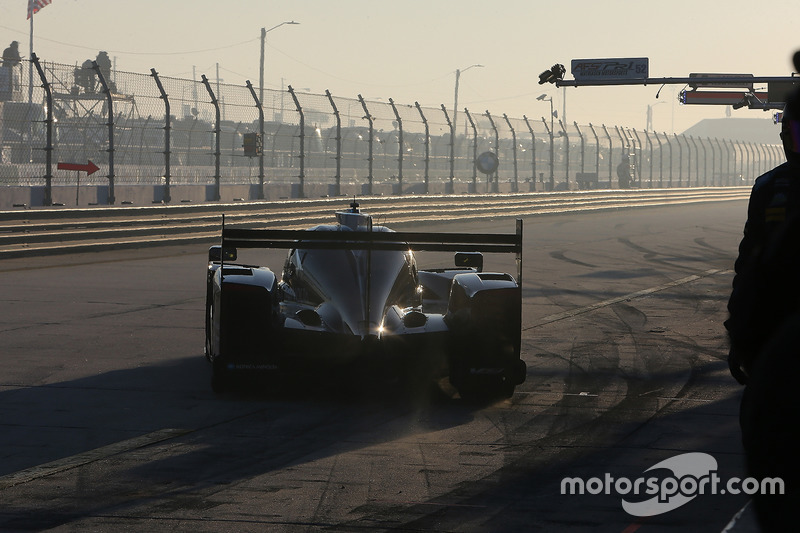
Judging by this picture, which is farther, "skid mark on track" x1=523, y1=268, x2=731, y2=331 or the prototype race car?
"skid mark on track" x1=523, y1=268, x2=731, y2=331

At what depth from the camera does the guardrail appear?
20.8 metres

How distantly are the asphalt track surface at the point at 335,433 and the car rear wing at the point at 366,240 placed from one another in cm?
107

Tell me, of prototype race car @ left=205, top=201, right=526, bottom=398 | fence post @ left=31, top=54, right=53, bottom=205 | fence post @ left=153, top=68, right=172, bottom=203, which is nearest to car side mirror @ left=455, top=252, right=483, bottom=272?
prototype race car @ left=205, top=201, right=526, bottom=398

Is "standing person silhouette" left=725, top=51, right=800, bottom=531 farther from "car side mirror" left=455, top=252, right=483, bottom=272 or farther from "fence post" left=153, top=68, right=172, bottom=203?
"fence post" left=153, top=68, right=172, bottom=203

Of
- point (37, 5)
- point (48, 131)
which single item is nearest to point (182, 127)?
point (48, 131)

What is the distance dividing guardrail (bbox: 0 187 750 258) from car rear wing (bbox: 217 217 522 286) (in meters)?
3.20

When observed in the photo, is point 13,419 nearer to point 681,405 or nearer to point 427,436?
point 427,436

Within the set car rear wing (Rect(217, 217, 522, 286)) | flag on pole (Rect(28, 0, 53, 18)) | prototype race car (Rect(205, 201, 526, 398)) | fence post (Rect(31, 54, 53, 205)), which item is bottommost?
prototype race car (Rect(205, 201, 526, 398))

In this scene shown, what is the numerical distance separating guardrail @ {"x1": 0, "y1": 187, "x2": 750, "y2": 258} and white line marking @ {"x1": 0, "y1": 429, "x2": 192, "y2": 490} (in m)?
5.18

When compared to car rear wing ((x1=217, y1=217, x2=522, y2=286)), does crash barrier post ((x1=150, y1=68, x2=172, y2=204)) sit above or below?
above

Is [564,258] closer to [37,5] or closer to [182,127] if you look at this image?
[182,127]

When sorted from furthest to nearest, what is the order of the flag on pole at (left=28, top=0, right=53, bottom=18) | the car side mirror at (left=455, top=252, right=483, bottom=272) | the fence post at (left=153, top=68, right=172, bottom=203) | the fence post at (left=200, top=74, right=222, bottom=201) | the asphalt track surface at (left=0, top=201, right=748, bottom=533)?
1. the flag on pole at (left=28, top=0, right=53, bottom=18)
2. the fence post at (left=200, top=74, right=222, bottom=201)
3. the fence post at (left=153, top=68, right=172, bottom=203)
4. the car side mirror at (left=455, top=252, right=483, bottom=272)
5. the asphalt track surface at (left=0, top=201, right=748, bottom=533)

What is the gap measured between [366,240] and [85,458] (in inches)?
117

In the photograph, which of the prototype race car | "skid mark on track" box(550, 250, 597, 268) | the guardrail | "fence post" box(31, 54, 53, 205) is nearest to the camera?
the prototype race car
